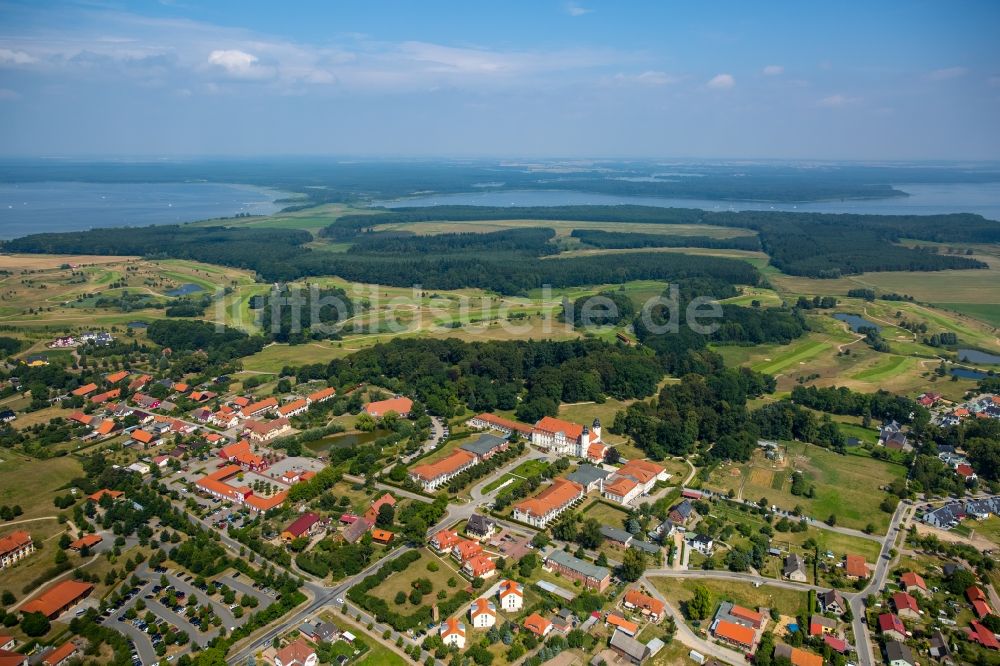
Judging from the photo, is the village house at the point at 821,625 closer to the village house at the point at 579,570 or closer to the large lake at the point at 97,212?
the village house at the point at 579,570

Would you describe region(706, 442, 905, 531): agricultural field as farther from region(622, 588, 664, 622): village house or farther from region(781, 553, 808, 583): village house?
region(622, 588, 664, 622): village house

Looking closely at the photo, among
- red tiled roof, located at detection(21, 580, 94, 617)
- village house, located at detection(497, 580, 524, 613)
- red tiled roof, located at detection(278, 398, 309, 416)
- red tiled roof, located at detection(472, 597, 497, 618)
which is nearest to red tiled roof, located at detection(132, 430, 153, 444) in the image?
red tiled roof, located at detection(278, 398, 309, 416)

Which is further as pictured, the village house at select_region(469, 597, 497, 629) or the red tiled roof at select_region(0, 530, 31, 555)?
the red tiled roof at select_region(0, 530, 31, 555)

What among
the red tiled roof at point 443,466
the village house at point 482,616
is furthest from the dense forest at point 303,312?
the village house at point 482,616

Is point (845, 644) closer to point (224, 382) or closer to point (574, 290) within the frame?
point (224, 382)

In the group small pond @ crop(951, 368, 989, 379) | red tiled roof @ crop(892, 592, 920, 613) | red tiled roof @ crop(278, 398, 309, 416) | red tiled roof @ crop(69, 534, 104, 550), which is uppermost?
red tiled roof @ crop(278, 398, 309, 416)

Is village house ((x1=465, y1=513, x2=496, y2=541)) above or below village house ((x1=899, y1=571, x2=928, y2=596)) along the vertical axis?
above


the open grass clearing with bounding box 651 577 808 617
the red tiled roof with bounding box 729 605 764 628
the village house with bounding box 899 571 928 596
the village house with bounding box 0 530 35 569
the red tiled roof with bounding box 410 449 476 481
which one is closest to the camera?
the red tiled roof with bounding box 729 605 764 628
